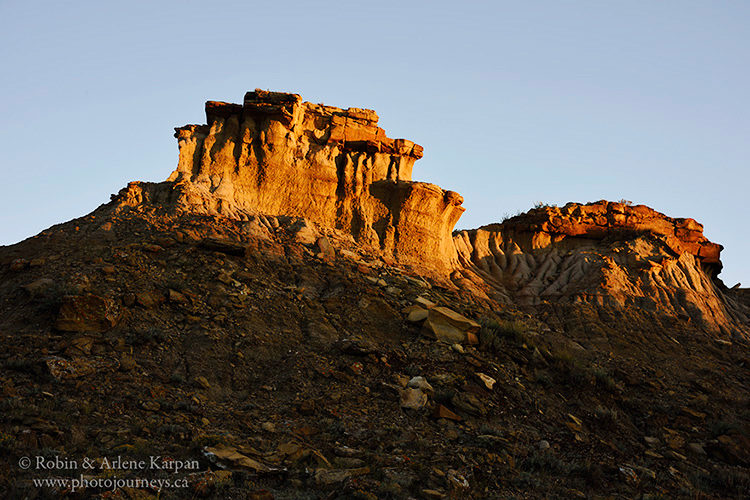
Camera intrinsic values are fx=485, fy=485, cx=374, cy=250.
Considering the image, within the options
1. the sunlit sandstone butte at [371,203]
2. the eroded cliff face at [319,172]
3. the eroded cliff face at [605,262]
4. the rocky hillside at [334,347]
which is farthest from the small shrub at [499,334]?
the eroded cliff face at [605,262]

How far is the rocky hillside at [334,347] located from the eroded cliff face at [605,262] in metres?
0.16

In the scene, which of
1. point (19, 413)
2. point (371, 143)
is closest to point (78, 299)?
point (19, 413)

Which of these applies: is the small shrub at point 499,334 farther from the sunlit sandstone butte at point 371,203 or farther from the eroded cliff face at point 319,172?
the eroded cliff face at point 319,172

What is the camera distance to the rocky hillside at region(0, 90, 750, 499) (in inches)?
282

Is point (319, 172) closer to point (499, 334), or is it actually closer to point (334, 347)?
point (334, 347)

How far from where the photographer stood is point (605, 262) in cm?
2147

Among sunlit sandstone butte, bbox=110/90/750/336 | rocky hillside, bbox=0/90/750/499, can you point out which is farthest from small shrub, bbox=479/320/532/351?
sunlit sandstone butte, bbox=110/90/750/336

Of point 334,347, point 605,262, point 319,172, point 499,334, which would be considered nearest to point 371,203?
point 319,172

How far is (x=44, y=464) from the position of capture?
600cm

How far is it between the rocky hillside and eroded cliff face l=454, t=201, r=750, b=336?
16cm

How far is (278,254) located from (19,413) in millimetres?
8639

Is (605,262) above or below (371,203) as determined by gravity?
below

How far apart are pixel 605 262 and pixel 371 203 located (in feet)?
35.6

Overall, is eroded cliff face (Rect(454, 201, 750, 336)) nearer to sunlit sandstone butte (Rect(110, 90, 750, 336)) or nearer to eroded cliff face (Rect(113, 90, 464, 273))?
sunlit sandstone butte (Rect(110, 90, 750, 336))
